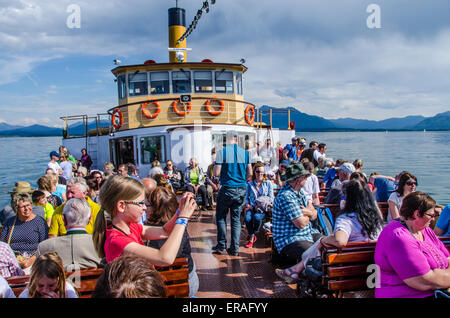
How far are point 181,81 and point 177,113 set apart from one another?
1694 millimetres

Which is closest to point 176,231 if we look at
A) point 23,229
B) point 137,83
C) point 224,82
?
point 23,229

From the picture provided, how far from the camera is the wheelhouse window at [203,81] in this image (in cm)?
1312

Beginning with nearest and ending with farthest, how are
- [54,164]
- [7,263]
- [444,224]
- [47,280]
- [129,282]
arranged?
[129,282], [47,280], [7,263], [444,224], [54,164]

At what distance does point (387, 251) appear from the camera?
9.05ft

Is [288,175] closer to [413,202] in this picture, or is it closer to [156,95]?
[413,202]

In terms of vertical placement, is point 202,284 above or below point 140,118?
below

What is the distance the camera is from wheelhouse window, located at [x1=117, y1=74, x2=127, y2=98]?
521 inches

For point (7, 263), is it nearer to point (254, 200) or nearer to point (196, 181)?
point (254, 200)

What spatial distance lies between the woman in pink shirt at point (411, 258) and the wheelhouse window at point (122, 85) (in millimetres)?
11965

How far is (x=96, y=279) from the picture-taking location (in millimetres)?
2734

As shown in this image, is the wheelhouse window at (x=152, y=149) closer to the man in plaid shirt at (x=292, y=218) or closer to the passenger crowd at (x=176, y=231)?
the passenger crowd at (x=176, y=231)

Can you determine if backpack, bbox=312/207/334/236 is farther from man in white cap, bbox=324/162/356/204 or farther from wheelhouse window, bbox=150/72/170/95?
wheelhouse window, bbox=150/72/170/95

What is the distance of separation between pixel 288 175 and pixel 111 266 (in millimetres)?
2872
